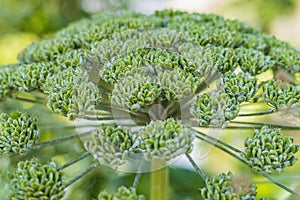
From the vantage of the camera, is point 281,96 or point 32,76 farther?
point 32,76

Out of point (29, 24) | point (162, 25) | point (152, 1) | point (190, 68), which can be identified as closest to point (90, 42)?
point (162, 25)

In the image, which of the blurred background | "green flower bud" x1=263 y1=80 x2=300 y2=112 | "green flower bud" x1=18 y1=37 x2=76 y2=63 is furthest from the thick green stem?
"green flower bud" x1=18 y1=37 x2=76 y2=63

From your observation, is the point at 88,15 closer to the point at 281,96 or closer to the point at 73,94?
the point at 73,94

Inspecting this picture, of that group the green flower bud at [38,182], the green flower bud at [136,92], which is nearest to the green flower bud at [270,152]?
the green flower bud at [136,92]

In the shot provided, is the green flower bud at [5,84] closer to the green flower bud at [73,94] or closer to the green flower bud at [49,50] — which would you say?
the green flower bud at [49,50]

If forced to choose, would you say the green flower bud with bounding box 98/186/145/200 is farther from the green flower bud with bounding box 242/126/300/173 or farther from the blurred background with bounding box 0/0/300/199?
the blurred background with bounding box 0/0/300/199

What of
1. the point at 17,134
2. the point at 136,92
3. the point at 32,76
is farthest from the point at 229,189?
the point at 32,76

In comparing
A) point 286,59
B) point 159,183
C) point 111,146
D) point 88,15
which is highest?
Result: point 88,15
